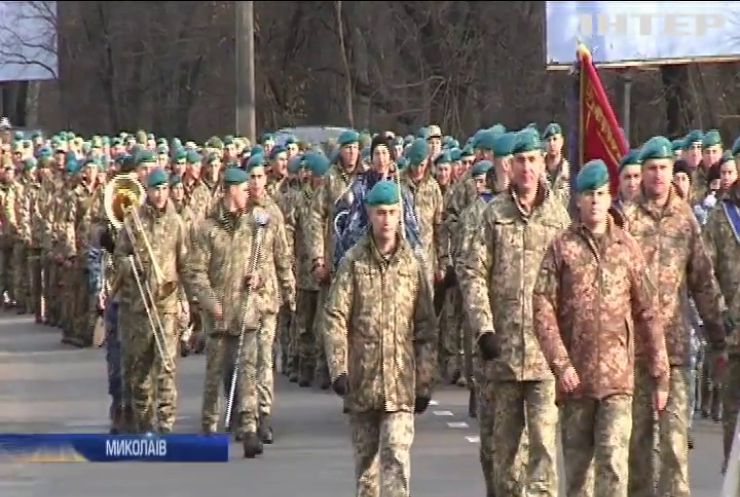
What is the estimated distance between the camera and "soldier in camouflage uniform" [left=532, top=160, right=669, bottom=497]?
30.8 ft

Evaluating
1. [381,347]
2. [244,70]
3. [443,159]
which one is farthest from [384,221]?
[244,70]

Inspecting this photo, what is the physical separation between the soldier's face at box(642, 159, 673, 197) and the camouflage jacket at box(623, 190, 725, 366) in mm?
77

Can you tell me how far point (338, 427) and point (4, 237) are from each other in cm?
1320

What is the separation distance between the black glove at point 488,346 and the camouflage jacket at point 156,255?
453 cm

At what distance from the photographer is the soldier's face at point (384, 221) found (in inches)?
389

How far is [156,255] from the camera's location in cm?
1412

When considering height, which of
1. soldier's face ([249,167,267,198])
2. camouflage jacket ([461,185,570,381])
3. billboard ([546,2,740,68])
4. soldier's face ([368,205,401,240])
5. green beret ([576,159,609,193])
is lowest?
camouflage jacket ([461,185,570,381])

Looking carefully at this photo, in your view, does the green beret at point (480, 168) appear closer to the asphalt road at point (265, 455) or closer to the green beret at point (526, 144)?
the asphalt road at point (265, 455)

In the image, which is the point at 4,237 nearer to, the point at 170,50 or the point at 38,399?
the point at 38,399

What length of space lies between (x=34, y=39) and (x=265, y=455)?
33.7m

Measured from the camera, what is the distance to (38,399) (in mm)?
17281

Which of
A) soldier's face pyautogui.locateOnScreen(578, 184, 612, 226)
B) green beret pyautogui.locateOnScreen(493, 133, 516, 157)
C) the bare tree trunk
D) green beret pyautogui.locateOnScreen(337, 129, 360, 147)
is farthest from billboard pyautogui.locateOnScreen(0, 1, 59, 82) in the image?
soldier's face pyautogui.locateOnScreen(578, 184, 612, 226)

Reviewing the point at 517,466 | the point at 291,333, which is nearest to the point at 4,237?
the point at 291,333

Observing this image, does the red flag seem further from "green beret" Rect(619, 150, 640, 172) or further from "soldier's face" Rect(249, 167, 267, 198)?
"soldier's face" Rect(249, 167, 267, 198)
